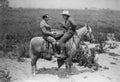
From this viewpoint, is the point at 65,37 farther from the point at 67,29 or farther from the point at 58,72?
the point at 58,72

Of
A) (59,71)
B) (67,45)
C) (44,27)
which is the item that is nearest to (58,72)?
(59,71)

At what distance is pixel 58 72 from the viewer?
23.5 ft

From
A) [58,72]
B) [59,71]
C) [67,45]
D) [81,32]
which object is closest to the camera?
[67,45]

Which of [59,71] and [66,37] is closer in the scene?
[66,37]

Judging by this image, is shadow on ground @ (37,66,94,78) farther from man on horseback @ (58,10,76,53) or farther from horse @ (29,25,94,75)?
man on horseback @ (58,10,76,53)

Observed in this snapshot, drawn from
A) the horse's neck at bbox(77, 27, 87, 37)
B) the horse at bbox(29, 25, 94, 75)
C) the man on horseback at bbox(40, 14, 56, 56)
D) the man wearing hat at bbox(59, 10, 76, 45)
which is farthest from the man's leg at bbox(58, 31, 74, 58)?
the horse's neck at bbox(77, 27, 87, 37)

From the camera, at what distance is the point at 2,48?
33.7 ft

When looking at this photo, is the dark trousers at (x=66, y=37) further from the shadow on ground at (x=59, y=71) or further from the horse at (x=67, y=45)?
the shadow on ground at (x=59, y=71)

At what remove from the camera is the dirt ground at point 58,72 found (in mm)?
6387

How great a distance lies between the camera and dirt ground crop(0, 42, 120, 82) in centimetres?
639

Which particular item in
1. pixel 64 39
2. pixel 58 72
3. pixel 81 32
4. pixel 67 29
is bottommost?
pixel 58 72

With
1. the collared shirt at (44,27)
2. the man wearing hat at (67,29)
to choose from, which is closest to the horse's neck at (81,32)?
the man wearing hat at (67,29)

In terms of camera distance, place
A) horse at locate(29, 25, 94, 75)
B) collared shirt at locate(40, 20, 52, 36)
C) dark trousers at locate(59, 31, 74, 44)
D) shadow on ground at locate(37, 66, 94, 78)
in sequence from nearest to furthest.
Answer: collared shirt at locate(40, 20, 52, 36)
dark trousers at locate(59, 31, 74, 44)
horse at locate(29, 25, 94, 75)
shadow on ground at locate(37, 66, 94, 78)

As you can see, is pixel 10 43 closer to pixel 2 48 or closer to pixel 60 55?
pixel 2 48
